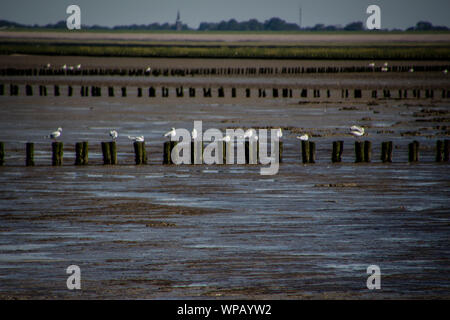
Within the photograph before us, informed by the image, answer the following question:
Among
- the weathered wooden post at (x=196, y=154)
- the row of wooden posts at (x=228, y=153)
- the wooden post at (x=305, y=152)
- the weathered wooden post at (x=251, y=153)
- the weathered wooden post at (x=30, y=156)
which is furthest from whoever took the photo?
the weathered wooden post at (x=251, y=153)

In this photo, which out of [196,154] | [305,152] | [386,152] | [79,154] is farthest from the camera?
[386,152]

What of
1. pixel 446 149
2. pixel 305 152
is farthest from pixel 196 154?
pixel 446 149

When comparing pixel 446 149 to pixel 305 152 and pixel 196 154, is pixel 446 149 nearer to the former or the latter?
pixel 305 152

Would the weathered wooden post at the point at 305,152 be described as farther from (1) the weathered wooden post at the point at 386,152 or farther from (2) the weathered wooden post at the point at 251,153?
(1) the weathered wooden post at the point at 386,152

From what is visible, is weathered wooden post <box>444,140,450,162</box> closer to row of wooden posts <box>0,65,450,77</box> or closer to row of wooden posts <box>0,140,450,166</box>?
row of wooden posts <box>0,140,450,166</box>

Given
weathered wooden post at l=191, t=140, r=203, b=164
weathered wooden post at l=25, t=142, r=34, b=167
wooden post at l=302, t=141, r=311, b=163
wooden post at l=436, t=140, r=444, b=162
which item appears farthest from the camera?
wooden post at l=436, t=140, r=444, b=162

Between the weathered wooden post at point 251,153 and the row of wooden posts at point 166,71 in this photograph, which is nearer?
the weathered wooden post at point 251,153

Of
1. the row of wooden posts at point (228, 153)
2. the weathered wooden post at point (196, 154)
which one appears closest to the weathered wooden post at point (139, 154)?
the row of wooden posts at point (228, 153)

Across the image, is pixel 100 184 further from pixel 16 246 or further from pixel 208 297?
pixel 208 297

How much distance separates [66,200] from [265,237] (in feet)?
18.5

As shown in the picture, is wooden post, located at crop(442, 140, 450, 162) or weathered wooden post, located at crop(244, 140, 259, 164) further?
wooden post, located at crop(442, 140, 450, 162)

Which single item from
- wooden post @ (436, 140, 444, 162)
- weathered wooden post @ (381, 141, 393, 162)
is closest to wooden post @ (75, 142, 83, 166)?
weathered wooden post @ (381, 141, 393, 162)
